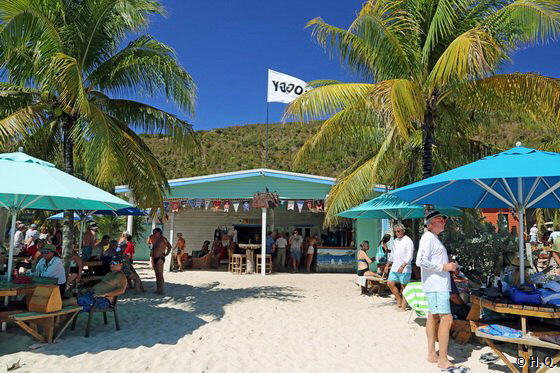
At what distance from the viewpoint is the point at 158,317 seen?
699cm

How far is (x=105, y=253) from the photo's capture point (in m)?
10.3

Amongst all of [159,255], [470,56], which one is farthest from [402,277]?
[159,255]

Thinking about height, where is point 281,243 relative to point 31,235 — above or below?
below

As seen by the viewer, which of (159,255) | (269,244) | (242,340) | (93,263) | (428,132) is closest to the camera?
(242,340)

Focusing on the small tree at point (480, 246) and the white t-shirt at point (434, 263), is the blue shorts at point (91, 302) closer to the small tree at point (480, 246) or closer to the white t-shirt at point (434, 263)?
the white t-shirt at point (434, 263)

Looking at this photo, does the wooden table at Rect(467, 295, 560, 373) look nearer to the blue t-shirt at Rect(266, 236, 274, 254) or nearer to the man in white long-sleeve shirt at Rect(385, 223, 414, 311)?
the man in white long-sleeve shirt at Rect(385, 223, 414, 311)

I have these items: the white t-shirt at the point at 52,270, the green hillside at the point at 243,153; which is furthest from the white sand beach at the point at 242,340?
the green hillside at the point at 243,153

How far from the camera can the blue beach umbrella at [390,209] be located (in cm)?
898

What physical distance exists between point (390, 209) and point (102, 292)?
251 inches

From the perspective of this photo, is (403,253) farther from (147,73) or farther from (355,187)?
(147,73)

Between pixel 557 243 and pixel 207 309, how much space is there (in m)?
6.34

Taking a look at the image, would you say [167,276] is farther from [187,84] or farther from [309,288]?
[187,84]

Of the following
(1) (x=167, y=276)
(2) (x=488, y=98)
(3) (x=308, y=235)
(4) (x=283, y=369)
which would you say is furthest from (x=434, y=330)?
(3) (x=308, y=235)

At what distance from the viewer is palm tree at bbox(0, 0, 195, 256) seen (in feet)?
23.0
